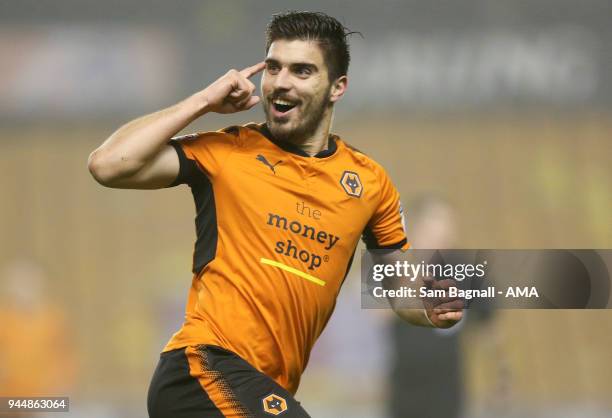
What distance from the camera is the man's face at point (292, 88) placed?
3.56m

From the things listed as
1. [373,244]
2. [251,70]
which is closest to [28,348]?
[373,244]

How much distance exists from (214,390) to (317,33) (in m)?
1.48

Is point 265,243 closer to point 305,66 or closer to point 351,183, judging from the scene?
point 351,183

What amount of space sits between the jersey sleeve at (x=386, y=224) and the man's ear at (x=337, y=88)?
37 centimetres

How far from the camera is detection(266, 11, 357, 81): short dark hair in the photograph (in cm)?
363

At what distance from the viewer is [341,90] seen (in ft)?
12.7

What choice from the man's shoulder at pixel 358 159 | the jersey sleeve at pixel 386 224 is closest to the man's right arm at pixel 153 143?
the man's shoulder at pixel 358 159

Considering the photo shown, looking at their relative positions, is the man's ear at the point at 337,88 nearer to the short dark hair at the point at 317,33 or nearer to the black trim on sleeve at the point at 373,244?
the short dark hair at the point at 317,33

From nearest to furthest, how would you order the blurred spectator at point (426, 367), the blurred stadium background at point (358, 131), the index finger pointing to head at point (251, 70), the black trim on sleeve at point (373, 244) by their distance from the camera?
the index finger pointing to head at point (251, 70)
the black trim on sleeve at point (373, 244)
the blurred spectator at point (426, 367)
the blurred stadium background at point (358, 131)

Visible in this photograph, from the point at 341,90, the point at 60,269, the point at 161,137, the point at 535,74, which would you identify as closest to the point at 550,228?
the point at 535,74

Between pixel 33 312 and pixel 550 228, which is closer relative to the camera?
pixel 33 312

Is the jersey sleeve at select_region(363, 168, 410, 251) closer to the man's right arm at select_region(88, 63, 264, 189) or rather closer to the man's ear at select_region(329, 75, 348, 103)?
the man's ear at select_region(329, 75, 348, 103)

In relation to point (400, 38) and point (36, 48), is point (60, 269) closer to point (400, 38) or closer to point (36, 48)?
point (36, 48)

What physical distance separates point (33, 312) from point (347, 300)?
2913mm
